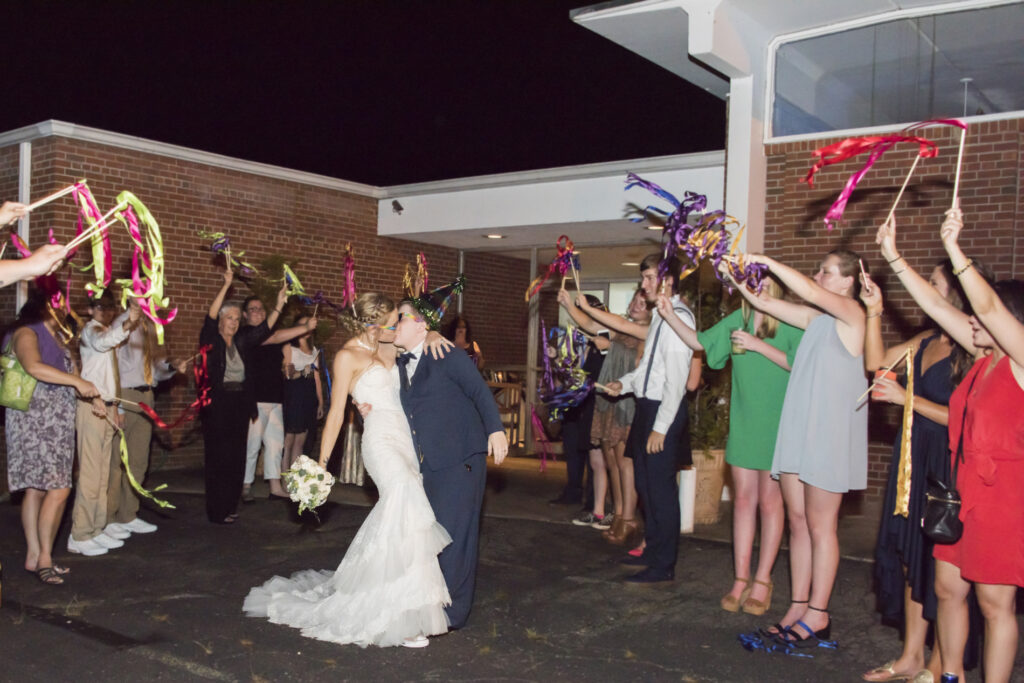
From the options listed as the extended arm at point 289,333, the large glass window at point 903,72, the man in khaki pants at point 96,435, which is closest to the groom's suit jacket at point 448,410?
the man in khaki pants at point 96,435

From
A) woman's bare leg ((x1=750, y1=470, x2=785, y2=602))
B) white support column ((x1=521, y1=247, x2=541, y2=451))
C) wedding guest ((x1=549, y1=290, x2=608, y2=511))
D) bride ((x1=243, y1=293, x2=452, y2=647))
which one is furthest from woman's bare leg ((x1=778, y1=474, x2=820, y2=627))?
white support column ((x1=521, y1=247, x2=541, y2=451))

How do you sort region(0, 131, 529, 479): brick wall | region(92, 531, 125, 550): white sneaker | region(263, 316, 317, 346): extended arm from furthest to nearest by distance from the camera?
region(0, 131, 529, 479): brick wall, region(263, 316, 317, 346): extended arm, region(92, 531, 125, 550): white sneaker

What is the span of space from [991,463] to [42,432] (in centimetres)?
572

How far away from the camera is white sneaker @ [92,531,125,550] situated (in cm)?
701

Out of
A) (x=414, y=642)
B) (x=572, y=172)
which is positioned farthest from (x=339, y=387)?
(x=572, y=172)

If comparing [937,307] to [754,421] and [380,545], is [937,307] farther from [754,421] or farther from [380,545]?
[380,545]

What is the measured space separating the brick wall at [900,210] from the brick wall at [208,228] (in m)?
6.35

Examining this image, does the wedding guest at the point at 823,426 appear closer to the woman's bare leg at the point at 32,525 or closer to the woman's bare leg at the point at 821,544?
the woman's bare leg at the point at 821,544

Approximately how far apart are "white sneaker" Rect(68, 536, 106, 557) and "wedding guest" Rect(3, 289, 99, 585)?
0.62 m

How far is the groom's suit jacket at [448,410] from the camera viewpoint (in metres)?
5.11

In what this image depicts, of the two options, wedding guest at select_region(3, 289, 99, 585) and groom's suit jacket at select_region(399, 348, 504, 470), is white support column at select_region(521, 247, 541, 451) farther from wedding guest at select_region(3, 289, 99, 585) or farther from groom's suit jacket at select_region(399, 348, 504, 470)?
groom's suit jacket at select_region(399, 348, 504, 470)

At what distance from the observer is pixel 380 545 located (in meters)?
5.05

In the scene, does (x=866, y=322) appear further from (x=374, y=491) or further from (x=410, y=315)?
(x=374, y=491)

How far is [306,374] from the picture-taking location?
9.71 m
